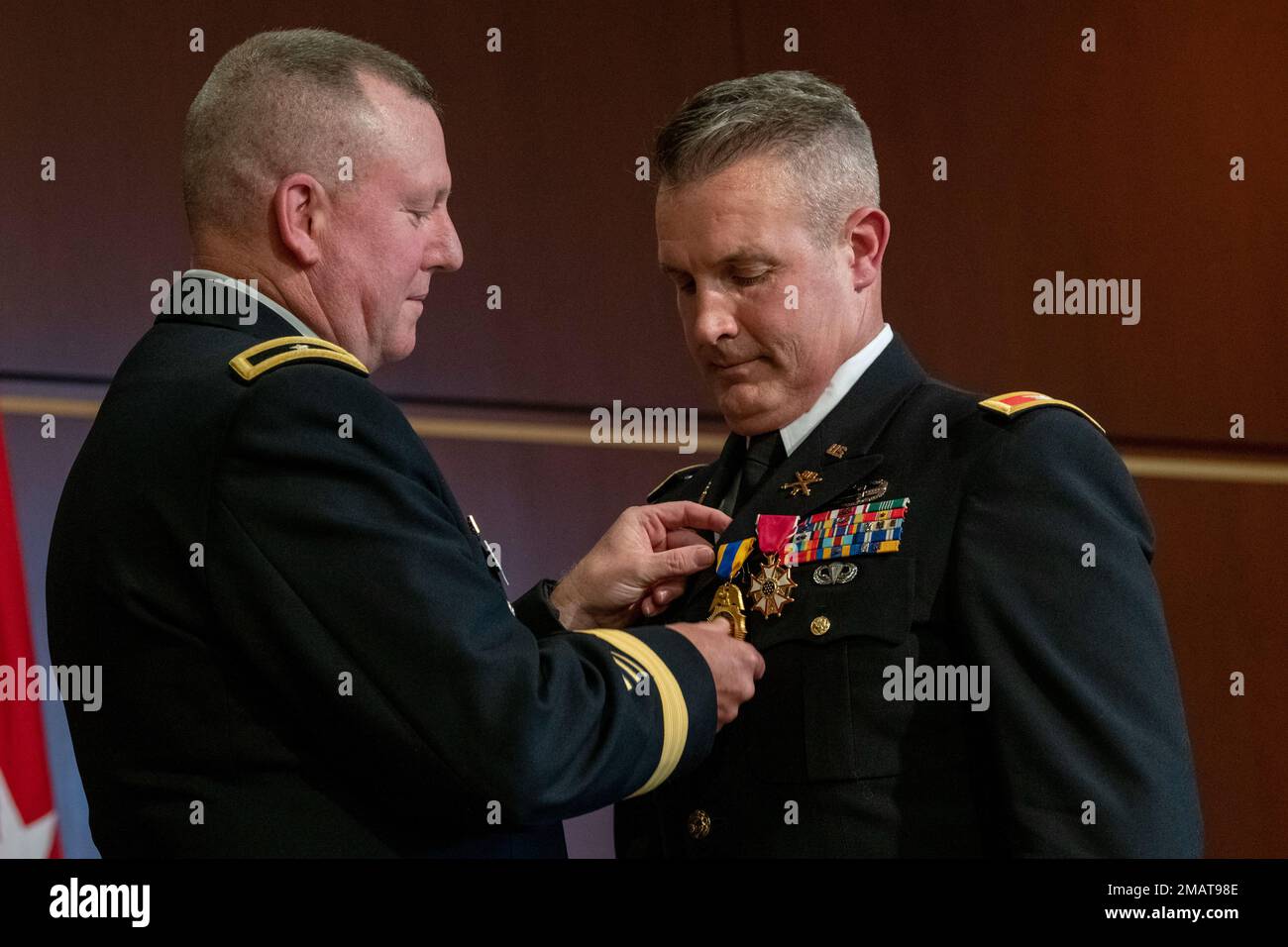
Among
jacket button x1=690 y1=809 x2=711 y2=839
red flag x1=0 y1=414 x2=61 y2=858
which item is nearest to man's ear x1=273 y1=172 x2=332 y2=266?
jacket button x1=690 y1=809 x2=711 y2=839

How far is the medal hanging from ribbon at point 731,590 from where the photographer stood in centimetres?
184

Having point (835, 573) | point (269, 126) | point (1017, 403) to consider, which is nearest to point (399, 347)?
point (269, 126)

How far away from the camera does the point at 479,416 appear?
11.3 feet

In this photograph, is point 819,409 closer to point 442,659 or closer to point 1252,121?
point 442,659

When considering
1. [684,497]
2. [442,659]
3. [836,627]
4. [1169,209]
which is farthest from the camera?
[1169,209]

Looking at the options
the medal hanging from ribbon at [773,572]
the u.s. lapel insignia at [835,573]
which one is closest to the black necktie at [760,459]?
the medal hanging from ribbon at [773,572]

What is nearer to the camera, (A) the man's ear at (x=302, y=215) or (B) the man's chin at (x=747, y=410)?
(A) the man's ear at (x=302, y=215)

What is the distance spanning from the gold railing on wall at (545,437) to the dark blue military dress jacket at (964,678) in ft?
5.35

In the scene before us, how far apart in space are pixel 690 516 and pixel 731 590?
0.55 ft

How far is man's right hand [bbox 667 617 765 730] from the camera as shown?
1.73 m

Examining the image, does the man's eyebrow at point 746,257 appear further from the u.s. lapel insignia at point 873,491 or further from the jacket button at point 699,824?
the jacket button at point 699,824

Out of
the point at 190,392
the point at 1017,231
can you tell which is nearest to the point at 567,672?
the point at 190,392

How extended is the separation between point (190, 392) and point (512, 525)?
6.09 feet

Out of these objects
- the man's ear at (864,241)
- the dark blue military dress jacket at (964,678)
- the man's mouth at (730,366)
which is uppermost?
the man's ear at (864,241)
